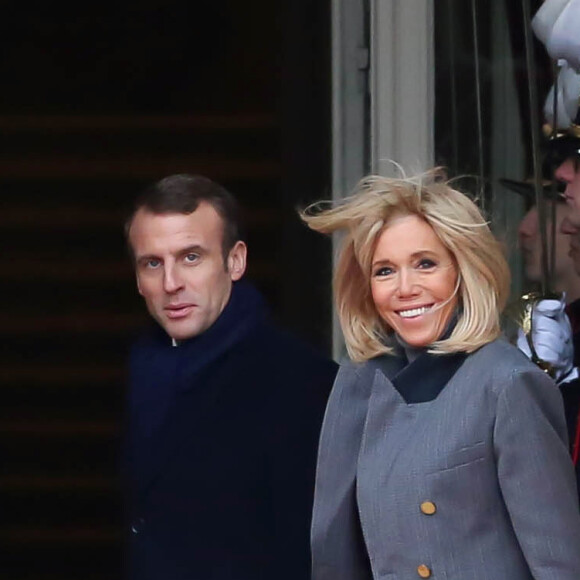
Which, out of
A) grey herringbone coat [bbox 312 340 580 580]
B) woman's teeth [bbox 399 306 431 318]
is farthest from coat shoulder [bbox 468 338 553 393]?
woman's teeth [bbox 399 306 431 318]

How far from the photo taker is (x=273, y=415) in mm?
3170

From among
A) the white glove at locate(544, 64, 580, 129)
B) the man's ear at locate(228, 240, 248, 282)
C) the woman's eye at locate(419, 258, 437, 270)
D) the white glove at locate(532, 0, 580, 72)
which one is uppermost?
the white glove at locate(532, 0, 580, 72)

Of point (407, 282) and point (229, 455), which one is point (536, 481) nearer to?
point (407, 282)

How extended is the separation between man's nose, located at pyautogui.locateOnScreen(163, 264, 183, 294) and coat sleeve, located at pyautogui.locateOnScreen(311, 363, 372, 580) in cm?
40

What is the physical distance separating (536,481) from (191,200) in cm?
88

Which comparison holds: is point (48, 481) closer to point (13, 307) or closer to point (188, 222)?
point (13, 307)

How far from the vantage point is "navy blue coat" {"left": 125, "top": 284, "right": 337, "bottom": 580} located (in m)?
3.12

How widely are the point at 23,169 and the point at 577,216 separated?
368 centimetres

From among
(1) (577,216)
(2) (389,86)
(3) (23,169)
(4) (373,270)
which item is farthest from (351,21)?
(3) (23,169)

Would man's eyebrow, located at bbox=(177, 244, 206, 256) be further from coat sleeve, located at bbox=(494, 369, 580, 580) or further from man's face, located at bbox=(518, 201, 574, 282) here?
man's face, located at bbox=(518, 201, 574, 282)

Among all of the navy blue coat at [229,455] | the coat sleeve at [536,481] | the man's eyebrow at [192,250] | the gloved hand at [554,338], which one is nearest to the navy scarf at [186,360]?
the navy blue coat at [229,455]

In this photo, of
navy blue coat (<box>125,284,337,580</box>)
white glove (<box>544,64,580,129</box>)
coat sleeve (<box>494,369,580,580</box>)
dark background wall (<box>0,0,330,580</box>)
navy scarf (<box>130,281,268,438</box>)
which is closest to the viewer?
coat sleeve (<box>494,369,580,580</box>)

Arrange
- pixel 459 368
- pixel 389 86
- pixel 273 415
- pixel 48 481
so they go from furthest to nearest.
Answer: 1. pixel 48 481
2. pixel 389 86
3. pixel 273 415
4. pixel 459 368

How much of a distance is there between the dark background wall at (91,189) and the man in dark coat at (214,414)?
303cm
